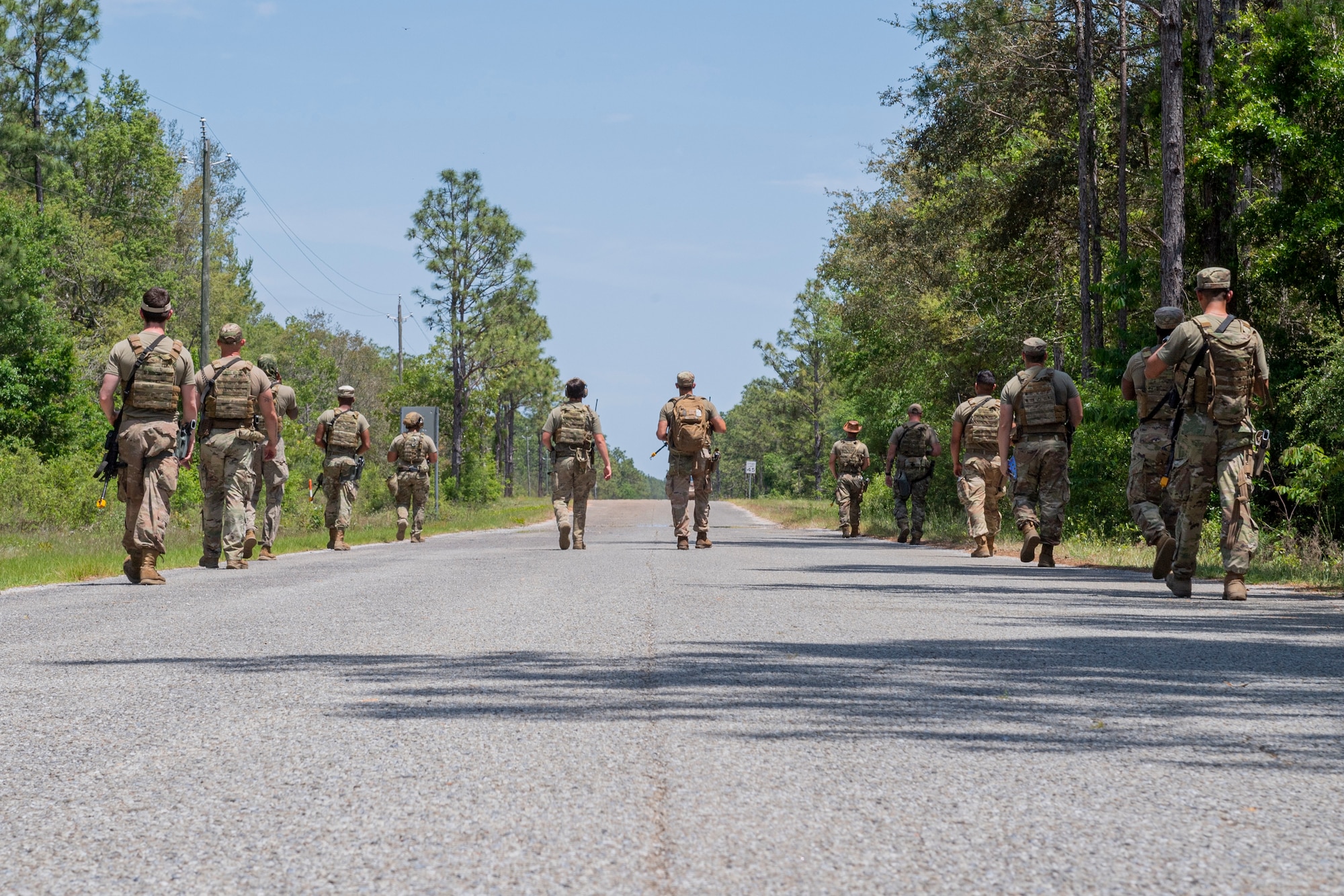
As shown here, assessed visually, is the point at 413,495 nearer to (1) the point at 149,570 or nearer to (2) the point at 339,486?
(2) the point at 339,486

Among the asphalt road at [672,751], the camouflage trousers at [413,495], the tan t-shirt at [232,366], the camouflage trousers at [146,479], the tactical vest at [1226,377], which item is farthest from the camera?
the camouflage trousers at [413,495]

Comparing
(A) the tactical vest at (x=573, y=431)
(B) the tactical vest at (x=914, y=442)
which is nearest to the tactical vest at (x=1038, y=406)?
(A) the tactical vest at (x=573, y=431)

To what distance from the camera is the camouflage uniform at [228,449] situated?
1341 cm

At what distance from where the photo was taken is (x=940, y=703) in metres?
5.45

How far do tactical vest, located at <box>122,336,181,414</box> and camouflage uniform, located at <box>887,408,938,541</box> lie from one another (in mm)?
12854

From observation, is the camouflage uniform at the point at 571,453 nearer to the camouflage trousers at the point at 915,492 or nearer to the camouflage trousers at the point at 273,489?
the camouflage trousers at the point at 273,489

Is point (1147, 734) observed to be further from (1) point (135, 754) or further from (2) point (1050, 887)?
(1) point (135, 754)

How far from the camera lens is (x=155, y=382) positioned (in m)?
11.5

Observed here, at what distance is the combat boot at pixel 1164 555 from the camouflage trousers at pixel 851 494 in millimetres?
12827

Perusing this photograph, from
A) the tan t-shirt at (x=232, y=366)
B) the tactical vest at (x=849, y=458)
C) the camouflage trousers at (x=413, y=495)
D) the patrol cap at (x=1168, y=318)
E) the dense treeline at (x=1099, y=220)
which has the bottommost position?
the camouflage trousers at (x=413, y=495)

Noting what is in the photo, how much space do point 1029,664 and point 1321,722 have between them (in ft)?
5.37

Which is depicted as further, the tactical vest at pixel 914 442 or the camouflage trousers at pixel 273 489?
the tactical vest at pixel 914 442

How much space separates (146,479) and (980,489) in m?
10.4

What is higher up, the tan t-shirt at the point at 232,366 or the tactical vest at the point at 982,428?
the tan t-shirt at the point at 232,366
